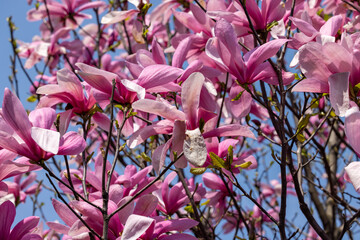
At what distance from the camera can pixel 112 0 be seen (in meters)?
2.94

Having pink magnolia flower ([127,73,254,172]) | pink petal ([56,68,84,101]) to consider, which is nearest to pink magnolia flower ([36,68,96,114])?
pink petal ([56,68,84,101])

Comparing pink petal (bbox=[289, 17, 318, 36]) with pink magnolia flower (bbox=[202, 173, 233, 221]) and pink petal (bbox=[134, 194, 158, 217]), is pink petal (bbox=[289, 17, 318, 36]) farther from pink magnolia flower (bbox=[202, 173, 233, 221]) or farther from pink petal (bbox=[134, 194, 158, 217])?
pink magnolia flower (bbox=[202, 173, 233, 221])

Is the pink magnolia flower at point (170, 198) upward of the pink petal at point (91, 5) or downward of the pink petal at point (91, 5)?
downward

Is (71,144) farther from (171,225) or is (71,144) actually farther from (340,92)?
(340,92)

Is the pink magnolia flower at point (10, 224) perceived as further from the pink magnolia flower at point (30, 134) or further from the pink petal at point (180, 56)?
the pink petal at point (180, 56)

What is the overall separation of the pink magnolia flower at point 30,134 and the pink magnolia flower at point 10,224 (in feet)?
0.61

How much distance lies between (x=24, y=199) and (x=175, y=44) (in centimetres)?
150

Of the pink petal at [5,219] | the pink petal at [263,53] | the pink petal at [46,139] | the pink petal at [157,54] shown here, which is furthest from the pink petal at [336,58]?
the pink petal at [5,219]

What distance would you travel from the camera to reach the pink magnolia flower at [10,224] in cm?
101

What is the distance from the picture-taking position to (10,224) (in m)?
1.02

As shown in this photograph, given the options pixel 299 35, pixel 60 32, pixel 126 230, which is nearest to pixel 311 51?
pixel 299 35

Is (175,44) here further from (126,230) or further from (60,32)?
(60,32)

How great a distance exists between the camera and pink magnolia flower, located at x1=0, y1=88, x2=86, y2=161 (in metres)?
0.87

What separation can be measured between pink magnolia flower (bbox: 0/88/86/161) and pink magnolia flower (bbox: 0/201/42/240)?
7.3 inches
